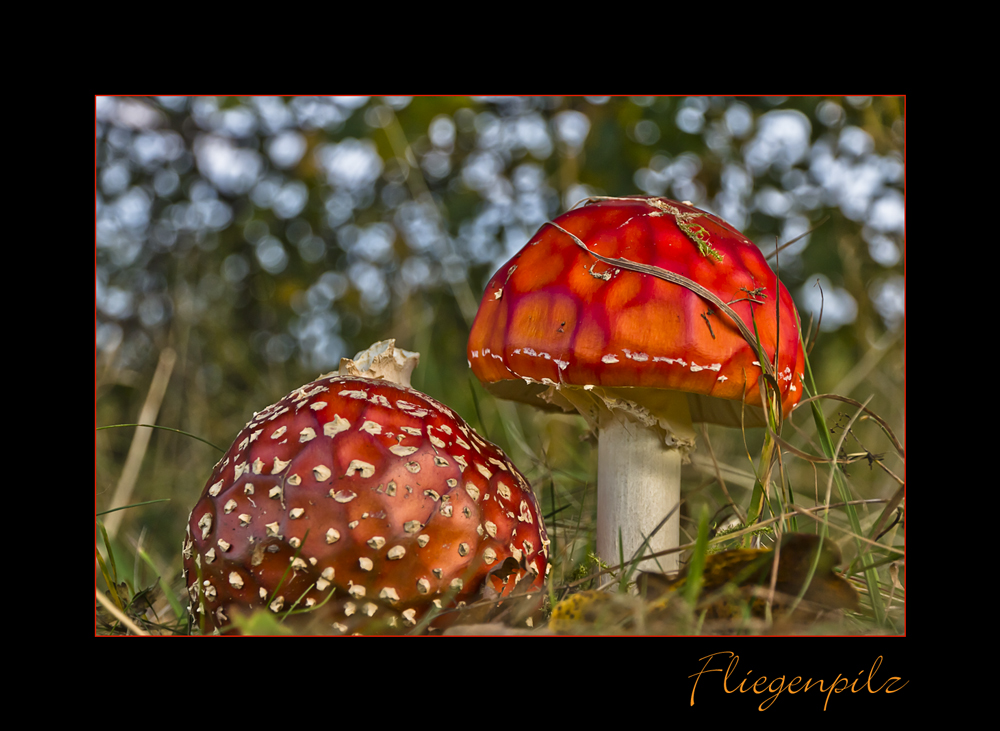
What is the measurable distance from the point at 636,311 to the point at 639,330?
36 millimetres

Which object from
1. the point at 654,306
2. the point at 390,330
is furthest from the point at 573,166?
the point at 654,306

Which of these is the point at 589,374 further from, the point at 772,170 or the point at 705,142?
the point at 772,170

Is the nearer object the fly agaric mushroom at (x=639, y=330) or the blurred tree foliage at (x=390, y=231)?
the fly agaric mushroom at (x=639, y=330)

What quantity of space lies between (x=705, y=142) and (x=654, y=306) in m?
1.78

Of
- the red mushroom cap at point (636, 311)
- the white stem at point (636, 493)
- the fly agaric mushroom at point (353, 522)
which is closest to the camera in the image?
the fly agaric mushroom at point (353, 522)

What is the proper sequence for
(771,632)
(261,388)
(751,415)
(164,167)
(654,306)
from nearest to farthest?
(771,632)
(654,306)
(751,415)
(164,167)
(261,388)

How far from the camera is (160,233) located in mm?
3598

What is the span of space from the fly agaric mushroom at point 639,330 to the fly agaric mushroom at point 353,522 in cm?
26

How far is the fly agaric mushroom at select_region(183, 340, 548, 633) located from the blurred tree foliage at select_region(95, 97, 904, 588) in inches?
45.5

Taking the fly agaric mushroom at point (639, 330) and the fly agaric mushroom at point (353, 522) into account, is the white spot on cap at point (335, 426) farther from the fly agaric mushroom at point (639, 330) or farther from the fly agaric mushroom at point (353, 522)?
the fly agaric mushroom at point (639, 330)

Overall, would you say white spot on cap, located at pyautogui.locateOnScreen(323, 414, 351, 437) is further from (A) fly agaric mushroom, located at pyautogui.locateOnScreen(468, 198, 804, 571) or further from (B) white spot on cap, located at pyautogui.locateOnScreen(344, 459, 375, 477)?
(A) fly agaric mushroom, located at pyautogui.locateOnScreen(468, 198, 804, 571)

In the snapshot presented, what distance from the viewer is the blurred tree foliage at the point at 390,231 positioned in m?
2.76

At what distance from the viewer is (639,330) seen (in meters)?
1.18

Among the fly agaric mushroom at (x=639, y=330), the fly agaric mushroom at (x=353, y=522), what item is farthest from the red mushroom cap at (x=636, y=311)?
the fly agaric mushroom at (x=353, y=522)
